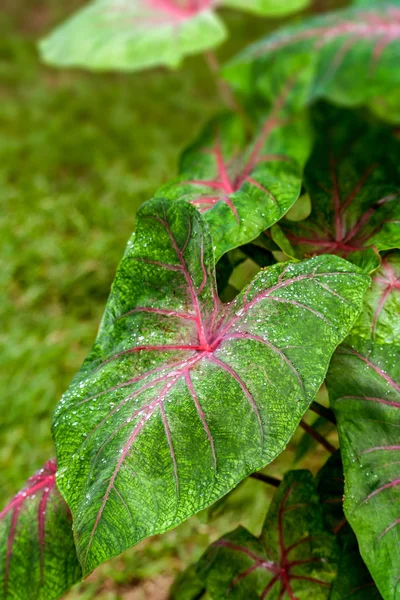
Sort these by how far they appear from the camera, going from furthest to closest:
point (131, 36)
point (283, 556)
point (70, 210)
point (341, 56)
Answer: point (70, 210) → point (131, 36) → point (341, 56) → point (283, 556)

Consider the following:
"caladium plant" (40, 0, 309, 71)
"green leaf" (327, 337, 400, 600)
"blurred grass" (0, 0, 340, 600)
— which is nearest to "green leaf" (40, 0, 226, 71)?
"caladium plant" (40, 0, 309, 71)

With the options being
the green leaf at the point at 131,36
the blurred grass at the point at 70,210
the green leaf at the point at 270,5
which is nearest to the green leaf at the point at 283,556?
the blurred grass at the point at 70,210

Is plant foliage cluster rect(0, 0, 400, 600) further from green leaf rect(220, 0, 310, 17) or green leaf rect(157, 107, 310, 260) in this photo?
green leaf rect(220, 0, 310, 17)

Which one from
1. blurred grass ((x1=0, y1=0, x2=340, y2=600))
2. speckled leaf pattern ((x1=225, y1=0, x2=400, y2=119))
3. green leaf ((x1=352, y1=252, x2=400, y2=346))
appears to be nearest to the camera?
green leaf ((x1=352, y1=252, x2=400, y2=346))

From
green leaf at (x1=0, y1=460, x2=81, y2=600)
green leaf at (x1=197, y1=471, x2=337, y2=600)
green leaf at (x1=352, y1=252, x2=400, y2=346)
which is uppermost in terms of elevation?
green leaf at (x1=352, y1=252, x2=400, y2=346)

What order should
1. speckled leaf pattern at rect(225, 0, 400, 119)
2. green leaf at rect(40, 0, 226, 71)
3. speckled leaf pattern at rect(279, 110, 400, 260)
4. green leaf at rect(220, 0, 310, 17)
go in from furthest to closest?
green leaf at rect(220, 0, 310, 17) → green leaf at rect(40, 0, 226, 71) → speckled leaf pattern at rect(225, 0, 400, 119) → speckled leaf pattern at rect(279, 110, 400, 260)

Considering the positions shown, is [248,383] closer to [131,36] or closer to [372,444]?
[372,444]

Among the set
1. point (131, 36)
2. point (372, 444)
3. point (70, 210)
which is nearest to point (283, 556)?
point (372, 444)
